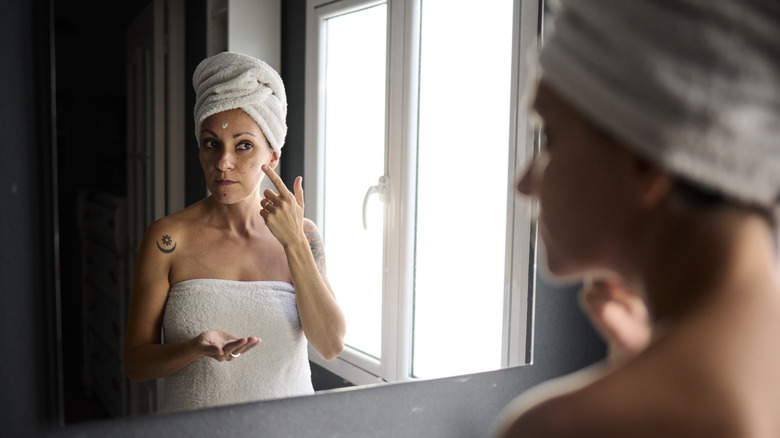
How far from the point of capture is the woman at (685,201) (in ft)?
0.97

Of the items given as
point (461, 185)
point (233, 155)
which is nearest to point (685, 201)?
point (233, 155)

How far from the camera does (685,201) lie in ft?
1.02

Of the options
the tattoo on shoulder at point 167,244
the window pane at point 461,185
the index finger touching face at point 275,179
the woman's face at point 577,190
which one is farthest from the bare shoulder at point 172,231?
the woman's face at point 577,190

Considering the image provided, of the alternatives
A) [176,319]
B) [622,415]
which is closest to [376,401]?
[176,319]

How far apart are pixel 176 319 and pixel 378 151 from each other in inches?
14.9

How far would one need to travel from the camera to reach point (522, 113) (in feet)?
3.50

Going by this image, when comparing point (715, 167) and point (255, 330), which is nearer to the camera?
point (715, 167)

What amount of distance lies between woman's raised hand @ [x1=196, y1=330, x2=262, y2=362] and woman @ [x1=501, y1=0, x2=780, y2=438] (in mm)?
567

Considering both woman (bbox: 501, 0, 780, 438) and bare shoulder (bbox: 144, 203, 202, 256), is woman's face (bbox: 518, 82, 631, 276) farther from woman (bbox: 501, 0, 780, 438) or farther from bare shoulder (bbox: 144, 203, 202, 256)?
bare shoulder (bbox: 144, 203, 202, 256)

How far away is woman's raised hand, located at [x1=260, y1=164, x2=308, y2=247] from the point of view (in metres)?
0.85

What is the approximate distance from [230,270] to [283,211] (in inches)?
4.4

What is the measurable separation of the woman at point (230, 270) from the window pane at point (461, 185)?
23 cm

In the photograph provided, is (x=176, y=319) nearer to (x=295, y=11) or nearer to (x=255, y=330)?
(x=255, y=330)

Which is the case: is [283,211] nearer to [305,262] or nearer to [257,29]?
[305,262]
